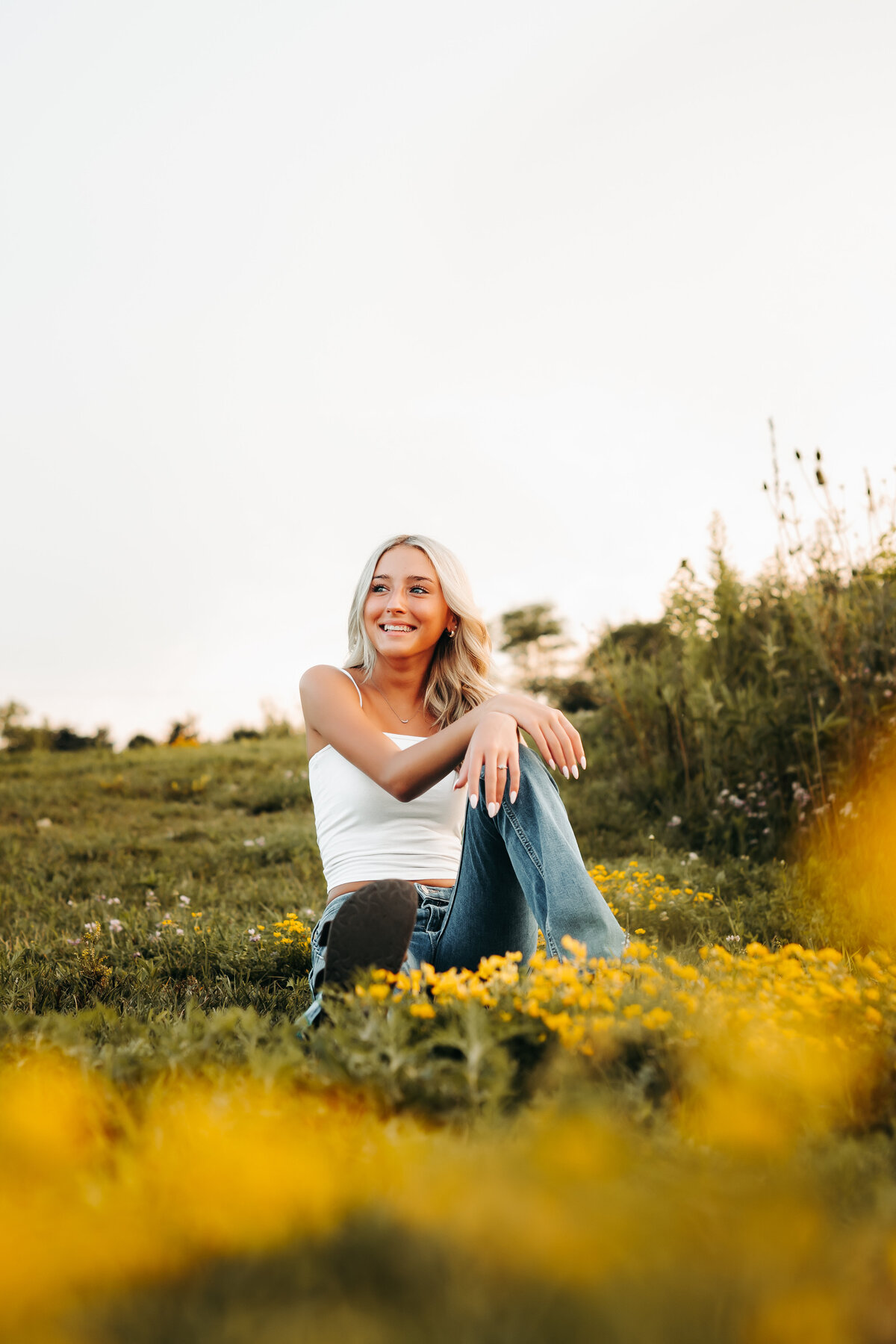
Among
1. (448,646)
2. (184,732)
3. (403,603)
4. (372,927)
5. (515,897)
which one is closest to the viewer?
(372,927)

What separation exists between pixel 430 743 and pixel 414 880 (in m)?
0.50

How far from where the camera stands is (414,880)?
2.67m

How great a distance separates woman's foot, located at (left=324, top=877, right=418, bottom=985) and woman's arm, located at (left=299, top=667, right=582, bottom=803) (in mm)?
407

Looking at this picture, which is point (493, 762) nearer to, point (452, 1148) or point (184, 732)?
point (452, 1148)

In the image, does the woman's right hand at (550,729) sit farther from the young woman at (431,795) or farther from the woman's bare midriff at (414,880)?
the woman's bare midriff at (414,880)

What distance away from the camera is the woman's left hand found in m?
2.15

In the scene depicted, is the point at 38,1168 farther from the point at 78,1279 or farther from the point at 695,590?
the point at 695,590

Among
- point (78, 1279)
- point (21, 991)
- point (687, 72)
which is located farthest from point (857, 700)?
point (687, 72)

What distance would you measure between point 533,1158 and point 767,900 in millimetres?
3015

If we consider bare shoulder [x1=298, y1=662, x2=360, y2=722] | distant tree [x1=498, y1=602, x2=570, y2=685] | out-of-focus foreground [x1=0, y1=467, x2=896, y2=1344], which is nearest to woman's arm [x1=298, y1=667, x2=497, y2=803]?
bare shoulder [x1=298, y1=662, x2=360, y2=722]

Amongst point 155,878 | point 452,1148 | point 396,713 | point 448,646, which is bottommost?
point 155,878

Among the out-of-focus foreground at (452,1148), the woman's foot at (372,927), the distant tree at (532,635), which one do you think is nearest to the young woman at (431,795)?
the woman's foot at (372,927)

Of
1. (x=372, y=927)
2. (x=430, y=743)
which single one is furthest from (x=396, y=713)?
(x=372, y=927)

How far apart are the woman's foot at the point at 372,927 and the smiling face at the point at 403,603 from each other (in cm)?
126
